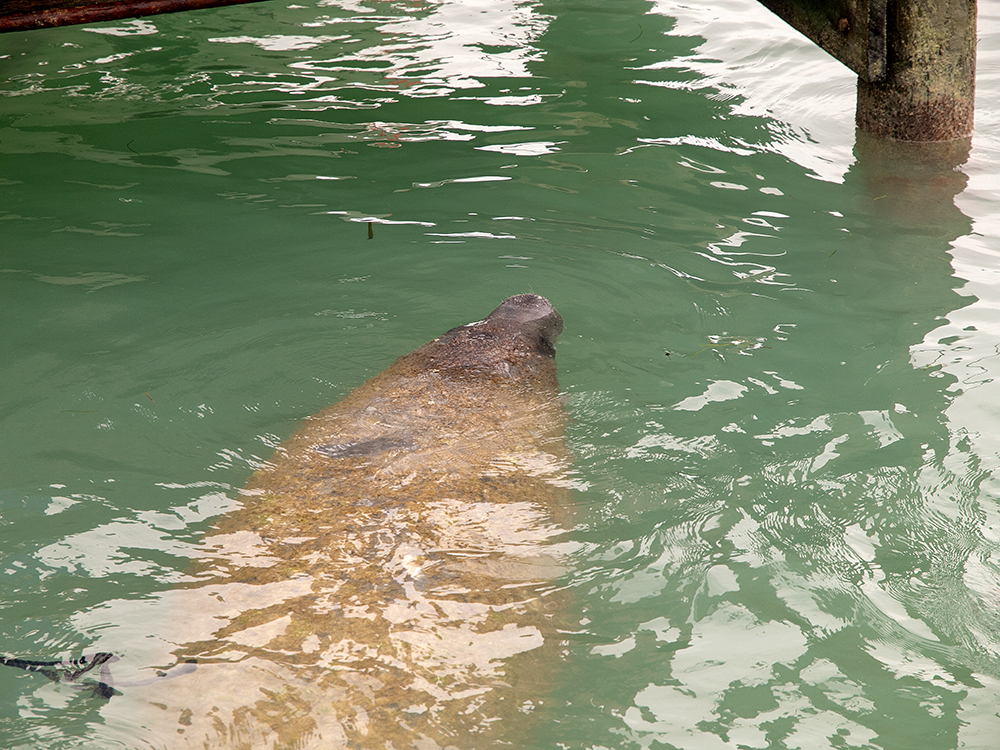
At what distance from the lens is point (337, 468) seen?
428 centimetres

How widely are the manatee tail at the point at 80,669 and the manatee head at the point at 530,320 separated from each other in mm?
2934

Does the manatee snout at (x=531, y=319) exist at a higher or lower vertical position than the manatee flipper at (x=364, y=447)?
higher

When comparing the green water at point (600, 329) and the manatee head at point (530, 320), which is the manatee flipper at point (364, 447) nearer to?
the green water at point (600, 329)

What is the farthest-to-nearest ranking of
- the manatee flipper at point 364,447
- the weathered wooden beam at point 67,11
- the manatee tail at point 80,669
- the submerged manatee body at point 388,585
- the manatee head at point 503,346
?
the weathered wooden beam at point 67,11, the manatee head at point 503,346, the manatee flipper at point 364,447, the manatee tail at point 80,669, the submerged manatee body at point 388,585

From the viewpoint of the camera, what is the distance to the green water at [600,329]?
350cm

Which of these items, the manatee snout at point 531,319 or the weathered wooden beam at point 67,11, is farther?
the weathered wooden beam at point 67,11

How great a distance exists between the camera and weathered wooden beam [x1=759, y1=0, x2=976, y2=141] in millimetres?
7492

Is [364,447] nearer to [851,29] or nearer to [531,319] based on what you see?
[531,319]

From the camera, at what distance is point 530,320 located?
18.3 feet

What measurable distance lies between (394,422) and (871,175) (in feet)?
16.6

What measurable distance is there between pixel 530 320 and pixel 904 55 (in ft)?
15.0

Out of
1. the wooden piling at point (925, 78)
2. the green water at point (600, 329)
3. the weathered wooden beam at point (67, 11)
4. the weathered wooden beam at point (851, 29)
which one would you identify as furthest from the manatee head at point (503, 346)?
the wooden piling at point (925, 78)

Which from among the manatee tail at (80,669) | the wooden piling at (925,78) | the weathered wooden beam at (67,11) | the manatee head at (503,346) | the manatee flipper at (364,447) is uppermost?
the weathered wooden beam at (67,11)

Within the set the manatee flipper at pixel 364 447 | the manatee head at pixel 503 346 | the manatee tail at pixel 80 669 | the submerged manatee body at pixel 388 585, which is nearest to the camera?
the submerged manatee body at pixel 388 585
